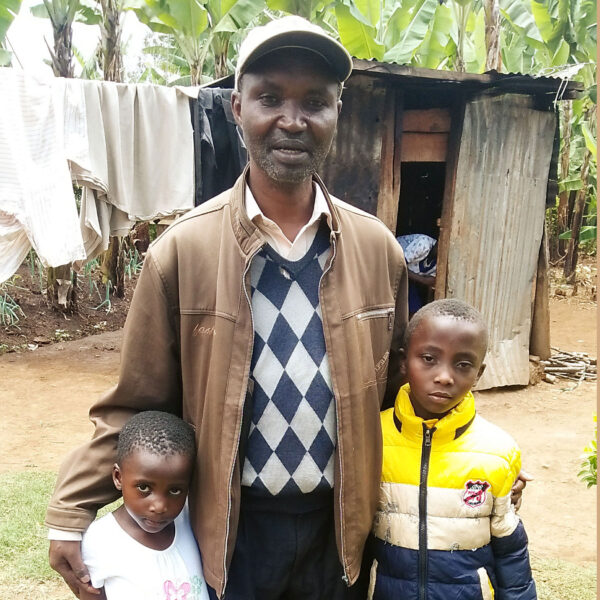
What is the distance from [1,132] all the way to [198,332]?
3956 mm

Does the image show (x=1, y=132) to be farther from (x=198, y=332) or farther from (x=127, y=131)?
(x=198, y=332)

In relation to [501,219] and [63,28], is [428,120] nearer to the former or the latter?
[501,219]

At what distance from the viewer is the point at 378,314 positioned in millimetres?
1716

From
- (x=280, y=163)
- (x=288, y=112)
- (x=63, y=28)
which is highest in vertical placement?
(x=63, y=28)

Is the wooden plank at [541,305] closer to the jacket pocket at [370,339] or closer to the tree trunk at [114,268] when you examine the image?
the jacket pocket at [370,339]

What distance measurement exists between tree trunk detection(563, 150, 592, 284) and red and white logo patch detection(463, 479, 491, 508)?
921cm

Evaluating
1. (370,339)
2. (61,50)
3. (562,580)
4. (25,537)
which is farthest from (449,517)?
(61,50)

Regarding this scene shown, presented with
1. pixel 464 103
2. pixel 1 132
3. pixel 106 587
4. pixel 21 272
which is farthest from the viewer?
pixel 21 272

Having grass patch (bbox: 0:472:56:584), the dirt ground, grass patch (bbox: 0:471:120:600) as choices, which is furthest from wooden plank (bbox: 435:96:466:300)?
grass patch (bbox: 0:472:56:584)

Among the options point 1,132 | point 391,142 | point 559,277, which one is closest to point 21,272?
point 1,132

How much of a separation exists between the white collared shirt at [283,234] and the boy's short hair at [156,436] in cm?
51

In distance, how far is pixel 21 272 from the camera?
9.95 metres

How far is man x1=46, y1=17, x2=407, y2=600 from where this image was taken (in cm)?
153

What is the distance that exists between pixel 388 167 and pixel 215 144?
1468mm
